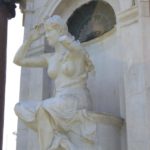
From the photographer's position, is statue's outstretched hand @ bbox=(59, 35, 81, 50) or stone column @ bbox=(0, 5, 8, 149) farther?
stone column @ bbox=(0, 5, 8, 149)

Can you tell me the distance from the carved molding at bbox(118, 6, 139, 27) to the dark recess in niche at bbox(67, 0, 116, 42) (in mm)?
1103

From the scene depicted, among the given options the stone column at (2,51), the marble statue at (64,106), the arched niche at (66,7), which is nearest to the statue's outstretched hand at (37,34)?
the marble statue at (64,106)

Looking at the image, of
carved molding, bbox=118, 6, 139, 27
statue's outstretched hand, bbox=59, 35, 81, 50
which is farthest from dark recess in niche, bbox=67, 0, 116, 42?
statue's outstretched hand, bbox=59, 35, 81, 50

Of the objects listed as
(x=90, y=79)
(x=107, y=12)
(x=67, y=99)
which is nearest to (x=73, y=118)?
(x=67, y=99)

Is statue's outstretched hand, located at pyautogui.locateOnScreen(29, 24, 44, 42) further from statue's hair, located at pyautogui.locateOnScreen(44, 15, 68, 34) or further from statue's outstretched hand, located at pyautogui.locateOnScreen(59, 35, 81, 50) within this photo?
statue's outstretched hand, located at pyautogui.locateOnScreen(59, 35, 81, 50)

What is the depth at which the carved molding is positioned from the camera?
27.3ft

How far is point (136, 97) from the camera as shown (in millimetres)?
7773

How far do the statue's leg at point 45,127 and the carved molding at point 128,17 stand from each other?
2025 millimetres

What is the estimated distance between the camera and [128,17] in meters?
8.45

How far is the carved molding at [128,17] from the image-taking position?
833 cm

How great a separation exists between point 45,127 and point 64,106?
44 centimetres

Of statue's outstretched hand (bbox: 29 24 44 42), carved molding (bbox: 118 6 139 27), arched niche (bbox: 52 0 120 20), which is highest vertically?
arched niche (bbox: 52 0 120 20)

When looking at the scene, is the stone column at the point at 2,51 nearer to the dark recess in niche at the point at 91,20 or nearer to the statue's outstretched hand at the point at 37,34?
the dark recess in niche at the point at 91,20

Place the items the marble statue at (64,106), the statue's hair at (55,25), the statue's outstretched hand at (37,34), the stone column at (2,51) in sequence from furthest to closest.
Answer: the stone column at (2,51) → the statue's outstretched hand at (37,34) → the statue's hair at (55,25) → the marble statue at (64,106)
